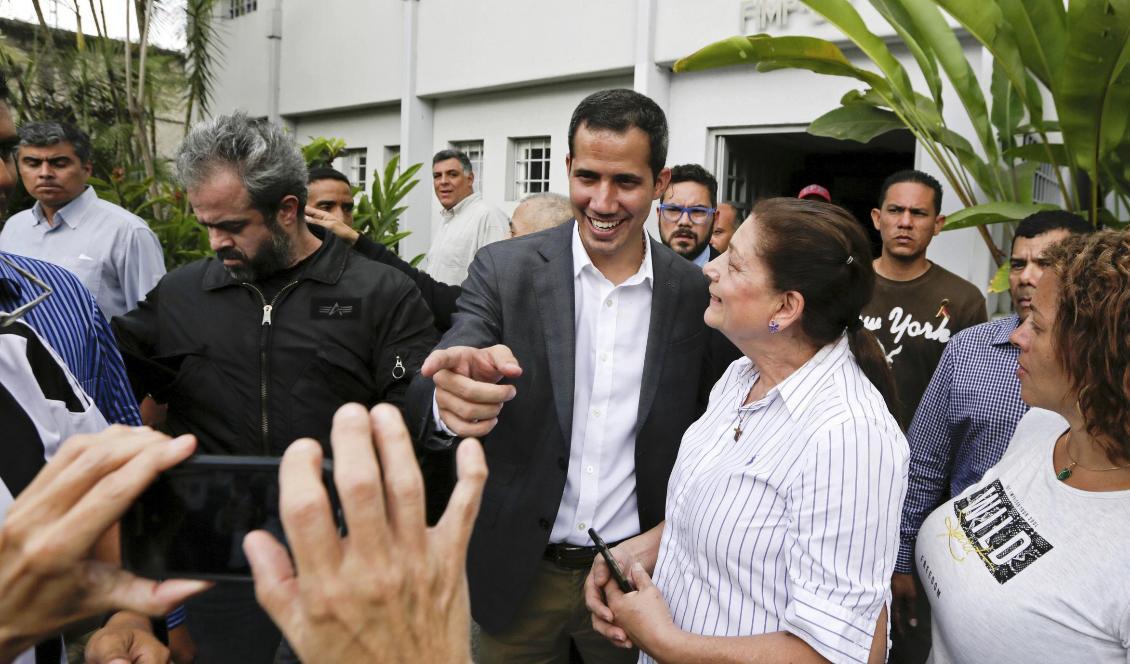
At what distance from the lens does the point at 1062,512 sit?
166 centimetres

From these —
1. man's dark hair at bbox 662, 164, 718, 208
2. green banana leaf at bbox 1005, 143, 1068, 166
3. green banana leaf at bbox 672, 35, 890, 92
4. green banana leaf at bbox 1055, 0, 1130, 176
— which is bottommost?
man's dark hair at bbox 662, 164, 718, 208

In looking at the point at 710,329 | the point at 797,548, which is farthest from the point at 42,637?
the point at 710,329

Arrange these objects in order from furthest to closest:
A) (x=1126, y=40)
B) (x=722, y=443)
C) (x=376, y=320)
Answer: (x=1126, y=40) → (x=376, y=320) → (x=722, y=443)

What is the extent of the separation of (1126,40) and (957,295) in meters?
1.31

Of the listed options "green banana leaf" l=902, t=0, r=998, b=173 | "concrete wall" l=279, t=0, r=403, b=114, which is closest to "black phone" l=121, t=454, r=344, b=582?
"green banana leaf" l=902, t=0, r=998, b=173

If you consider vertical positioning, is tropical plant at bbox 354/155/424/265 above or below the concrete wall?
below

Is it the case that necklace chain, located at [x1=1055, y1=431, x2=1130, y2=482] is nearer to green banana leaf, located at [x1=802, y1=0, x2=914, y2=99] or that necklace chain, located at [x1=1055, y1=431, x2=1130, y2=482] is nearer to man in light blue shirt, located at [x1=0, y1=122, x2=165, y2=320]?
green banana leaf, located at [x1=802, y1=0, x2=914, y2=99]

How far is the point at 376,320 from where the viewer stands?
2.45 m

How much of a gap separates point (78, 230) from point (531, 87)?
18.6 feet

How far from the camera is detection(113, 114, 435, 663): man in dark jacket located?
2.32 m

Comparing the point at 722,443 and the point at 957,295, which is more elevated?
the point at 957,295

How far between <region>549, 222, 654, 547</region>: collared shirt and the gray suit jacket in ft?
0.19

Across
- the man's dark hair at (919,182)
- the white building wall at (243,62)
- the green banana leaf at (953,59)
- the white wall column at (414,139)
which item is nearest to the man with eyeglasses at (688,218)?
the man's dark hair at (919,182)

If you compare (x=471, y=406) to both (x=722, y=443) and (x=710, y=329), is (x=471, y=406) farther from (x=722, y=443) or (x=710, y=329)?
(x=710, y=329)
